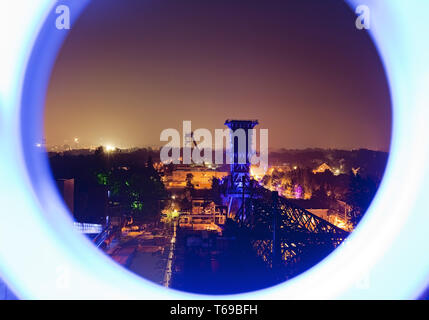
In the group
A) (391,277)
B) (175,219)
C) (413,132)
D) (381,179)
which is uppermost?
(413,132)

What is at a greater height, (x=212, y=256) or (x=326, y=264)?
(x=326, y=264)

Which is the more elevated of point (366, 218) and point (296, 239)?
point (366, 218)

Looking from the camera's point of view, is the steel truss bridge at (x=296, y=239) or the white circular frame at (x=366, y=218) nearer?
the white circular frame at (x=366, y=218)

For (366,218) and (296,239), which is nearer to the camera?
(366,218)

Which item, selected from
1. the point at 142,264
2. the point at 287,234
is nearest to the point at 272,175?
the point at 142,264

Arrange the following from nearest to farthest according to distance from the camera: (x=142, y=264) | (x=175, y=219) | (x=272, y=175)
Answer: (x=142, y=264) → (x=175, y=219) → (x=272, y=175)

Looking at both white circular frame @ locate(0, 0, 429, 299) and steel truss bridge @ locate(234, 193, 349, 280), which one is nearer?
white circular frame @ locate(0, 0, 429, 299)

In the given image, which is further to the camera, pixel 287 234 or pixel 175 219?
pixel 175 219
